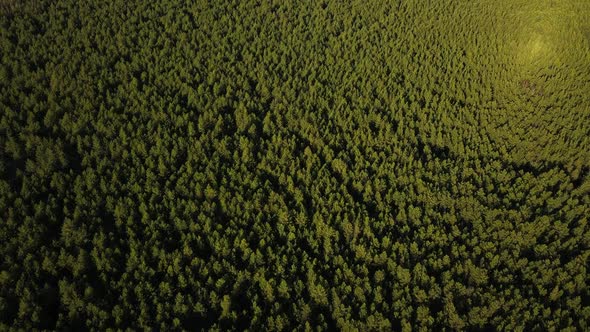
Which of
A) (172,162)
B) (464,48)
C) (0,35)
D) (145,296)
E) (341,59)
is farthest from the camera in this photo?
(464,48)

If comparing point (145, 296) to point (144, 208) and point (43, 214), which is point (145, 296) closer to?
point (144, 208)

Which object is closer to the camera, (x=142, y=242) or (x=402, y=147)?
(x=142, y=242)

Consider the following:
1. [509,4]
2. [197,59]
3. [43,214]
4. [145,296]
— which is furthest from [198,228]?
[509,4]

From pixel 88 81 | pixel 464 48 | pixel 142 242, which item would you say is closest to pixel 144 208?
pixel 142 242

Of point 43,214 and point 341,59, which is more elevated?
point 341,59

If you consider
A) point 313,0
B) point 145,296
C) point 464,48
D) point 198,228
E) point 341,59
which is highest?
point 313,0

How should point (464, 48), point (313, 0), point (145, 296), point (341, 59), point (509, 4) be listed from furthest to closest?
point (509, 4) < point (313, 0) < point (464, 48) < point (341, 59) < point (145, 296)
